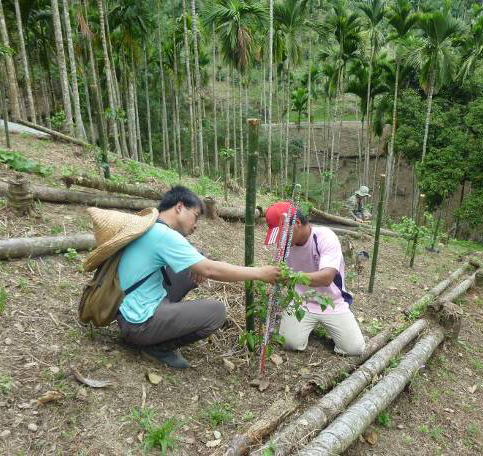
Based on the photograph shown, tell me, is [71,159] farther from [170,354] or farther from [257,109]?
[257,109]

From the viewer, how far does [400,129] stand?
67.5 ft

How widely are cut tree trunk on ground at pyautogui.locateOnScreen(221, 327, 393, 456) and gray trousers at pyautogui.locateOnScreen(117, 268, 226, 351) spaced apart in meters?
0.73

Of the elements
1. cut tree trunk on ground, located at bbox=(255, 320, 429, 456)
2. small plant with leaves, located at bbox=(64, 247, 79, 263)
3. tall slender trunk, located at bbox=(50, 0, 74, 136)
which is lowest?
cut tree trunk on ground, located at bbox=(255, 320, 429, 456)

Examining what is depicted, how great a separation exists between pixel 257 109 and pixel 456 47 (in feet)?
55.8

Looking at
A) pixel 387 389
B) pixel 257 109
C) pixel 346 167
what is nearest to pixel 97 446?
pixel 387 389

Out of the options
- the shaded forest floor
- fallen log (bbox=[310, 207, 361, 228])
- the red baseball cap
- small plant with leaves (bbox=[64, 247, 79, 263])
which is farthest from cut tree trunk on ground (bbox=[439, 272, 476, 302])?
small plant with leaves (bbox=[64, 247, 79, 263])

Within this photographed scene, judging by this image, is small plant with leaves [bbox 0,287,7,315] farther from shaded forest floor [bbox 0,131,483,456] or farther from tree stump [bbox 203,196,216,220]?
tree stump [bbox 203,196,216,220]

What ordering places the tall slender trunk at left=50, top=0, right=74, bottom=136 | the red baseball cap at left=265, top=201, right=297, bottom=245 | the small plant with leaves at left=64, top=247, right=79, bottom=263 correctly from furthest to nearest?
the tall slender trunk at left=50, top=0, right=74, bottom=136 → the small plant with leaves at left=64, top=247, right=79, bottom=263 → the red baseball cap at left=265, top=201, right=297, bottom=245

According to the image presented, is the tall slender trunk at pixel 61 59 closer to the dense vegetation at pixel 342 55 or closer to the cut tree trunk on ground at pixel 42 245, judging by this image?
the dense vegetation at pixel 342 55

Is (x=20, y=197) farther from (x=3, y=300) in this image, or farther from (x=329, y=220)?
(x=329, y=220)

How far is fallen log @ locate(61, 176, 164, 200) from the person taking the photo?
6.02 m

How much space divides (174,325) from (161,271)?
0.40 m

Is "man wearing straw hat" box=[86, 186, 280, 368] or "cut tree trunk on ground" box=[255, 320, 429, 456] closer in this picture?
"cut tree trunk on ground" box=[255, 320, 429, 456]

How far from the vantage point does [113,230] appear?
2.98 metres
